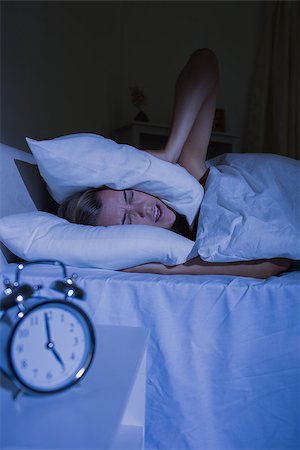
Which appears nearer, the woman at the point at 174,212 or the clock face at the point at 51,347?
the clock face at the point at 51,347

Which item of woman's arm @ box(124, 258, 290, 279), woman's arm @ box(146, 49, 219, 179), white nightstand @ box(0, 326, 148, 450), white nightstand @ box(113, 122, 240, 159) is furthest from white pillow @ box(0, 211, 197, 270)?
white nightstand @ box(113, 122, 240, 159)

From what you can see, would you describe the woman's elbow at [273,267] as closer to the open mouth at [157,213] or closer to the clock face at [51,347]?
the open mouth at [157,213]

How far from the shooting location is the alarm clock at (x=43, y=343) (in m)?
0.43

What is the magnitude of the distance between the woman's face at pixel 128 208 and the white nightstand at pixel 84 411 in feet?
1.57

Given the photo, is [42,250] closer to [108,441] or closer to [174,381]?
[174,381]

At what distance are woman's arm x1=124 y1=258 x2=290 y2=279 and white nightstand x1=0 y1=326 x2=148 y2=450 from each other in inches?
12.5

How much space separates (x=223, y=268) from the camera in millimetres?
862

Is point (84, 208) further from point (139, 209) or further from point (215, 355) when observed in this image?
point (215, 355)

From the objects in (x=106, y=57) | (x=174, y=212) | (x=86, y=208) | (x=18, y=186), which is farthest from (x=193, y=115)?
(x=106, y=57)

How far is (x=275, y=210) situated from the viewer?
34.4 inches

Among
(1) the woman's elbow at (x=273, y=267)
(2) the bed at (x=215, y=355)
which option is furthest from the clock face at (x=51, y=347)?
(1) the woman's elbow at (x=273, y=267)

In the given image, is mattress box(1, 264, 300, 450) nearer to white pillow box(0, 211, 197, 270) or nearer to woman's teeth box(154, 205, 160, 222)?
white pillow box(0, 211, 197, 270)

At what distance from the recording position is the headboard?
2.99 feet

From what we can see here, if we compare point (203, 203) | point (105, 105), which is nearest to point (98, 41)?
point (105, 105)
